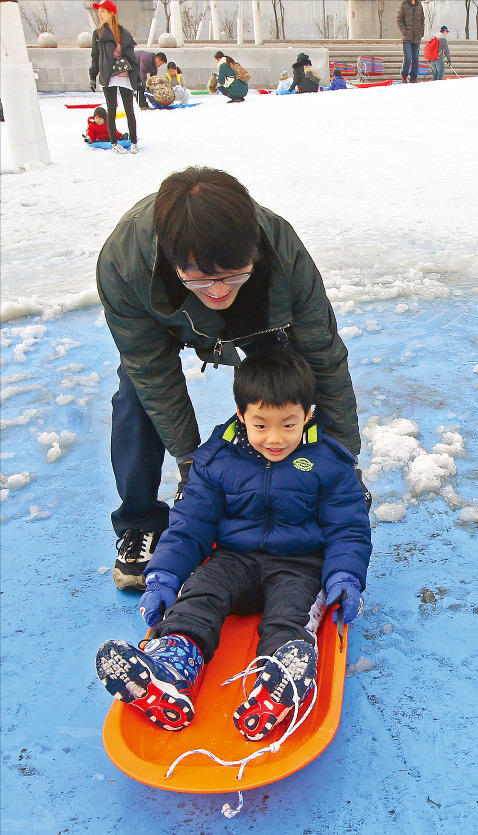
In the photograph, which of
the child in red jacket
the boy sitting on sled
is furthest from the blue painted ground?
the child in red jacket

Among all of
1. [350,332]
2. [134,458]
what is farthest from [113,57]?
[134,458]

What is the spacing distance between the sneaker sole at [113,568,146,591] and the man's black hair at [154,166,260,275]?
3.54 ft

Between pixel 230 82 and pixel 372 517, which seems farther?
pixel 230 82

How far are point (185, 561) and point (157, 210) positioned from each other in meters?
0.91

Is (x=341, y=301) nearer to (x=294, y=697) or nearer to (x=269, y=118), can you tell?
(x=294, y=697)

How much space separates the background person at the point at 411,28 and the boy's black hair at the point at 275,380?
13345mm

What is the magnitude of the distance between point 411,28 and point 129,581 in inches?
561

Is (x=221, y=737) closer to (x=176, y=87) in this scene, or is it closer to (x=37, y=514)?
(x=37, y=514)

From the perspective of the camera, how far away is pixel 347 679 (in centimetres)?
177

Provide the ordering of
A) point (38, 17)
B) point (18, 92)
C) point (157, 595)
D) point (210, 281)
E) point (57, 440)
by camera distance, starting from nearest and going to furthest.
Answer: point (210, 281)
point (157, 595)
point (57, 440)
point (18, 92)
point (38, 17)

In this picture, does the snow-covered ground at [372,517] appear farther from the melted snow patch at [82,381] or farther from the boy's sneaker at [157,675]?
the boy's sneaker at [157,675]

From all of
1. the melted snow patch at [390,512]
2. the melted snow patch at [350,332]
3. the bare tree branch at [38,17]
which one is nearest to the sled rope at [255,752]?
the melted snow patch at [390,512]

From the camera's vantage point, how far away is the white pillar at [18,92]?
26.6ft

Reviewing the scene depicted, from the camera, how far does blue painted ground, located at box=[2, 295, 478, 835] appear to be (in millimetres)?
1495
